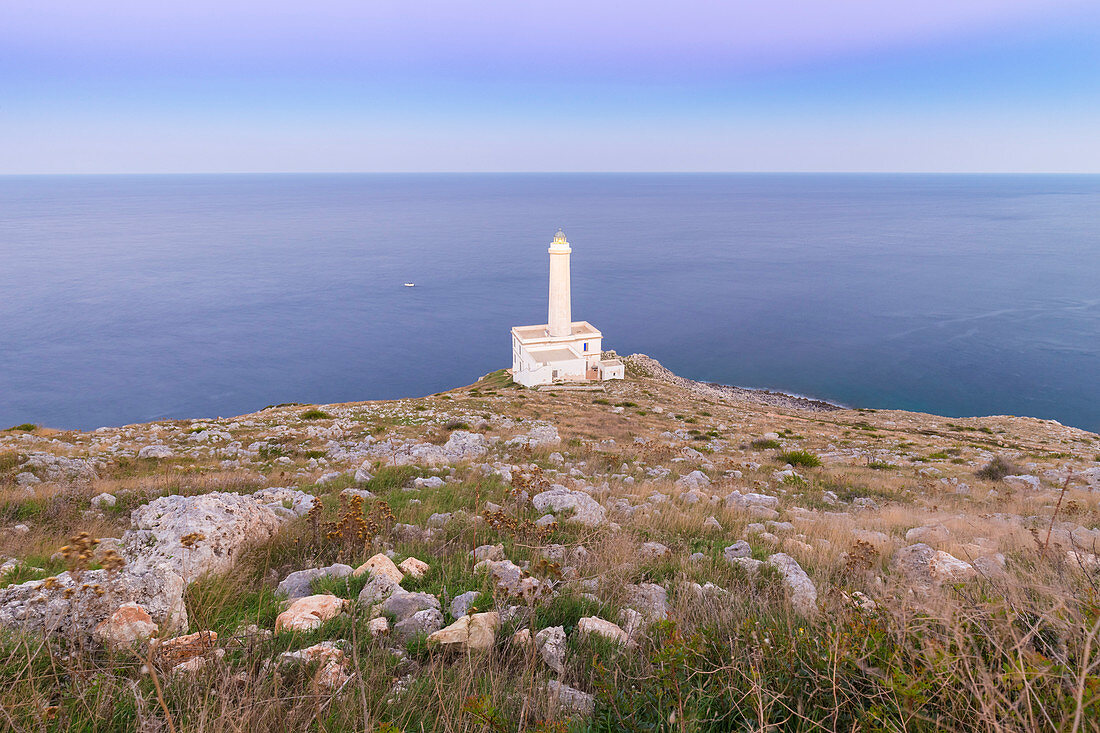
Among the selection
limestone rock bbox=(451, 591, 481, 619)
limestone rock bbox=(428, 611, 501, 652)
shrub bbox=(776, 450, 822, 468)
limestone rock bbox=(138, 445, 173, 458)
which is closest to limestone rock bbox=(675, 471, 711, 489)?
shrub bbox=(776, 450, 822, 468)

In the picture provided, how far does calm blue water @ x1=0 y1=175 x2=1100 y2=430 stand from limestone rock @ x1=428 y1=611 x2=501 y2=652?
178 ft

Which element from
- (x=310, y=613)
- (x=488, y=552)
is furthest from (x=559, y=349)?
(x=310, y=613)

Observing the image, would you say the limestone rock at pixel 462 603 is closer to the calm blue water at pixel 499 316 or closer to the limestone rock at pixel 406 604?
the limestone rock at pixel 406 604

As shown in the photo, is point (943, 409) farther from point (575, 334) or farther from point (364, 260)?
point (364, 260)

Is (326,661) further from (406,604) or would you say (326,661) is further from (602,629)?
(602,629)

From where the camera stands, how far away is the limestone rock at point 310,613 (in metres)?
3.52

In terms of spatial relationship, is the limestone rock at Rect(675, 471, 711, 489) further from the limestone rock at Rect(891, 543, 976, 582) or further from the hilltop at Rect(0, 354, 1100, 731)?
the limestone rock at Rect(891, 543, 976, 582)

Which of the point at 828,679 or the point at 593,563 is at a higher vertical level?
the point at 828,679

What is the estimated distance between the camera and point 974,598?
3660 mm

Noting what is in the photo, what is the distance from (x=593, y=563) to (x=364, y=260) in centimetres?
11809

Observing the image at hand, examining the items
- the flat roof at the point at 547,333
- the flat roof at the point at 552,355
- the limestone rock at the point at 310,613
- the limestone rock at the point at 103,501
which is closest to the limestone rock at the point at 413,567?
the limestone rock at the point at 310,613

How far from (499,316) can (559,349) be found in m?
37.2

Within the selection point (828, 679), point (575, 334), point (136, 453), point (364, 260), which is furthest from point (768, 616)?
point (364, 260)

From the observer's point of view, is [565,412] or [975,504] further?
[565,412]
